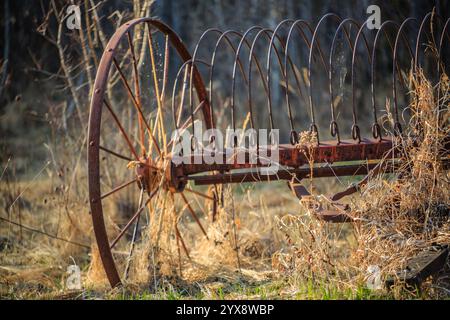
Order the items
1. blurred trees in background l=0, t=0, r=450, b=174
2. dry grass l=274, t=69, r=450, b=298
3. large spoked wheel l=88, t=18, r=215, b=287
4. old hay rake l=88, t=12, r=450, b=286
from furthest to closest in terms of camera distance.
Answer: blurred trees in background l=0, t=0, r=450, b=174
old hay rake l=88, t=12, r=450, b=286
large spoked wheel l=88, t=18, r=215, b=287
dry grass l=274, t=69, r=450, b=298

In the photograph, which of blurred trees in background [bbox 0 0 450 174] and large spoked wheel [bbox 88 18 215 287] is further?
blurred trees in background [bbox 0 0 450 174]

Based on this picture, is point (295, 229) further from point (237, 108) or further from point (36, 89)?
point (36, 89)

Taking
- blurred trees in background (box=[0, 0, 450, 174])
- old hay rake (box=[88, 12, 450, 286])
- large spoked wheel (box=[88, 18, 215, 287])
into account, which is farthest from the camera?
blurred trees in background (box=[0, 0, 450, 174])

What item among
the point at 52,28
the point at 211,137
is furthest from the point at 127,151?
the point at 52,28

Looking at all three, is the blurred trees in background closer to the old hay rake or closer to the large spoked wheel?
the large spoked wheel

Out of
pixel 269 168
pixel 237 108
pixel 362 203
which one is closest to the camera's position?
pixel 362 203

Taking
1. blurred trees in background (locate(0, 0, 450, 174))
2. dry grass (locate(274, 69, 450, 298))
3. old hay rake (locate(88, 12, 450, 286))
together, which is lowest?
dry grass (locate(274, 69, 450, 298))

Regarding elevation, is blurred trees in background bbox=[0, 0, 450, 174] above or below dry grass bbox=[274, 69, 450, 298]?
above

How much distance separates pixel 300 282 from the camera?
3211mm

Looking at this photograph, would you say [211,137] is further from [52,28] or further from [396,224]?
[52,28]

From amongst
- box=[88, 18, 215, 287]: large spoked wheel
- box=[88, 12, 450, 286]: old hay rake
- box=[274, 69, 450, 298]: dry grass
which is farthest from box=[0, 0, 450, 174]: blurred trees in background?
box=[274, 69, 450, 298]: dry grass

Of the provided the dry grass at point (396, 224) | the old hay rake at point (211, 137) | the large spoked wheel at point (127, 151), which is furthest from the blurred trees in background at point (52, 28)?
the dry grass at point (396, 224)
